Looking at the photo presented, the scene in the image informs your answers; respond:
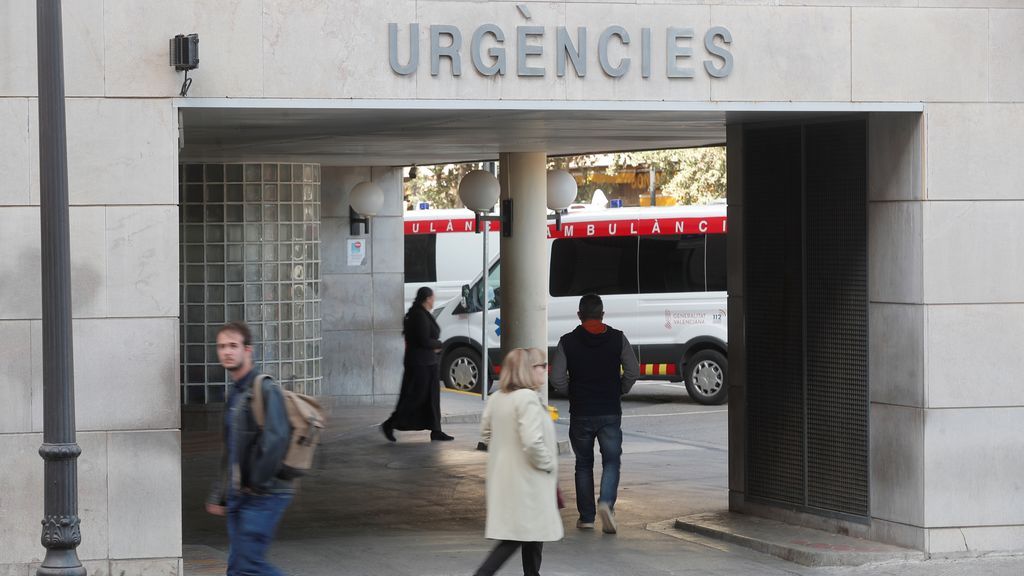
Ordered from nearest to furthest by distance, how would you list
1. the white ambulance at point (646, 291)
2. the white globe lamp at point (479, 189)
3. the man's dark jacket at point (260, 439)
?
1. the man's dark jacket at point (260, 439)
2. the white globe lamp at point (479, 189)
3. the white ambulance at point (646, 291)

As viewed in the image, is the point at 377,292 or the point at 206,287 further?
the point at 377,292

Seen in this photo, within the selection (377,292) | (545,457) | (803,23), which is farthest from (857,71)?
(377,292)

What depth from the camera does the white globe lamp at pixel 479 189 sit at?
15.3 metres

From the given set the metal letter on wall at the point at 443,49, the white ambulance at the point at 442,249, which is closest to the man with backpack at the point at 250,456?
the metal letter on wall at the point at 443,49

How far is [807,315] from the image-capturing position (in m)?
10.1

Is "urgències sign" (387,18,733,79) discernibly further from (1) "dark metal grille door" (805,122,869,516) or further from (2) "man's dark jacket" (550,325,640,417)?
(2) "man's dark jacket" (550,325,640,417)

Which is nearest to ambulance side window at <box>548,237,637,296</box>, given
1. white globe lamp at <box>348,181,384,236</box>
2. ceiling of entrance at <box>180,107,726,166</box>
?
white globe lamp at <box>348,181,384,236</box>

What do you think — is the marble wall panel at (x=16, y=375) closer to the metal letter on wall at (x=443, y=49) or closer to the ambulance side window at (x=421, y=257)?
the metal letter on wall at (x=443, y=49)

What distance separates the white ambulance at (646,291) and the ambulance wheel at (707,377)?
0.05 feet

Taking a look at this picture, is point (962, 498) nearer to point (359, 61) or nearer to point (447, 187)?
point (359, 61)

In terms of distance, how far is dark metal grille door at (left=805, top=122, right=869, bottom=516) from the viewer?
9695mm

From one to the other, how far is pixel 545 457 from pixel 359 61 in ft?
8.92

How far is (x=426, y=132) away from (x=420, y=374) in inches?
181

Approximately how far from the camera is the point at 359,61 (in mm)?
8547
